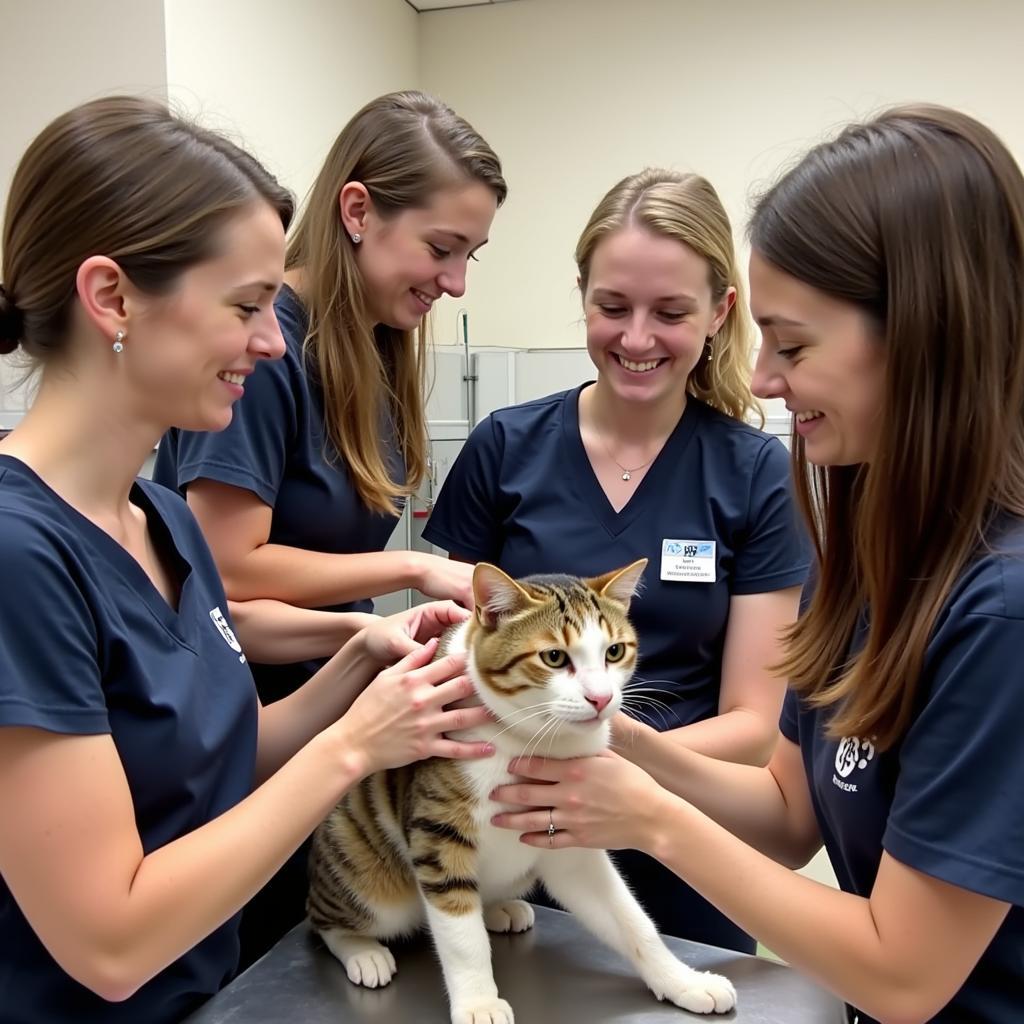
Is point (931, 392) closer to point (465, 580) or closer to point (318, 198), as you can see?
point (465, 580)

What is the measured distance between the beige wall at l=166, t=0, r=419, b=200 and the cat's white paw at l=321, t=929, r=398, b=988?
2.12m

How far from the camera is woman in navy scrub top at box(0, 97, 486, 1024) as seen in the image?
76 centimetres

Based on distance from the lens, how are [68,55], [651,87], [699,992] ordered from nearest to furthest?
[699,992] → [68,55] → [651,87]

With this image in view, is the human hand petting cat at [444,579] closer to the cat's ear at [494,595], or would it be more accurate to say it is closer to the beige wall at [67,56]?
the cat's ear at [494,595]

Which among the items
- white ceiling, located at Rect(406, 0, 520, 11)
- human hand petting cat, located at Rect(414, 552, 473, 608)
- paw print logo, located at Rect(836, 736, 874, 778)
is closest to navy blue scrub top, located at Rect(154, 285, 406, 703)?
human hand petting cat, located at Rect(414, 552, 473, 608)

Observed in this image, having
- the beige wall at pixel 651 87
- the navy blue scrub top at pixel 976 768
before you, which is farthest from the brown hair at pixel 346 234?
the beige wall at pixel 651 87

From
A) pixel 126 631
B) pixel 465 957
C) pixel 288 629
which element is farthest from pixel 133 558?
pixel 465 957

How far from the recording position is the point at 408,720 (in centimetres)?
98

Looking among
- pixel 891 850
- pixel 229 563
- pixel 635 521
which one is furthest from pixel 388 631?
pixel 891 850

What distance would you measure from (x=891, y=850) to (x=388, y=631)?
2.18ft

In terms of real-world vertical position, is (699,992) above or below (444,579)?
below

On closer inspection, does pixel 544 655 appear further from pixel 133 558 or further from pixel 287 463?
pixel 287 463

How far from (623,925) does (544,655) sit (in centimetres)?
32

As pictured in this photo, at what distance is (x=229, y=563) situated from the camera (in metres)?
1.36
